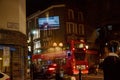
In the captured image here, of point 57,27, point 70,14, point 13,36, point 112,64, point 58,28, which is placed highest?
point 70,14

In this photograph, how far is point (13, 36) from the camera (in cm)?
2231

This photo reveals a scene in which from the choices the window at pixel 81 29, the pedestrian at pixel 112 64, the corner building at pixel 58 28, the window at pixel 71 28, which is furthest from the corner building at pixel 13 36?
the window at pixel 81 29

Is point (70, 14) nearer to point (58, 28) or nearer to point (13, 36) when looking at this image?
point (58, 28)

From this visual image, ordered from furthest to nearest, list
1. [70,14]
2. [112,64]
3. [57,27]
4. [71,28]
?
[70,14], [71,28], [57,27], [112,64]

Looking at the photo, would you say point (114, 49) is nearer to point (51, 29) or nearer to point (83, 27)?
point (51, 29)

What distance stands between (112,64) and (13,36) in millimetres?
16505

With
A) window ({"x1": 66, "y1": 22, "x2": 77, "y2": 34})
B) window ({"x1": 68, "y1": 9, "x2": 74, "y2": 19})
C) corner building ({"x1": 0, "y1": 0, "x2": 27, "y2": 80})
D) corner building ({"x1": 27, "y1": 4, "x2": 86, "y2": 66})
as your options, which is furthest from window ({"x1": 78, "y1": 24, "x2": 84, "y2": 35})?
corner building ({"x1": 0, "y1": 0, "x2": 27, "y2": 80})

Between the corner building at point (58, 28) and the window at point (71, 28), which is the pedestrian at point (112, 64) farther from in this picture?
the window at point (71, 28)

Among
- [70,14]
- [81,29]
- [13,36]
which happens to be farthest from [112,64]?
[81,29]

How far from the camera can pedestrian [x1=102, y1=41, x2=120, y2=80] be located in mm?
6324

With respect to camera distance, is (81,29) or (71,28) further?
(81,29)

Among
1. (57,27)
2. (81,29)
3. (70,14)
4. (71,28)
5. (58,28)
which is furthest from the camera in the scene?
(81,29)

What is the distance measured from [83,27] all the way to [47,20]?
10405 mm

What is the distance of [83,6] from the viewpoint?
6681 centimetres
